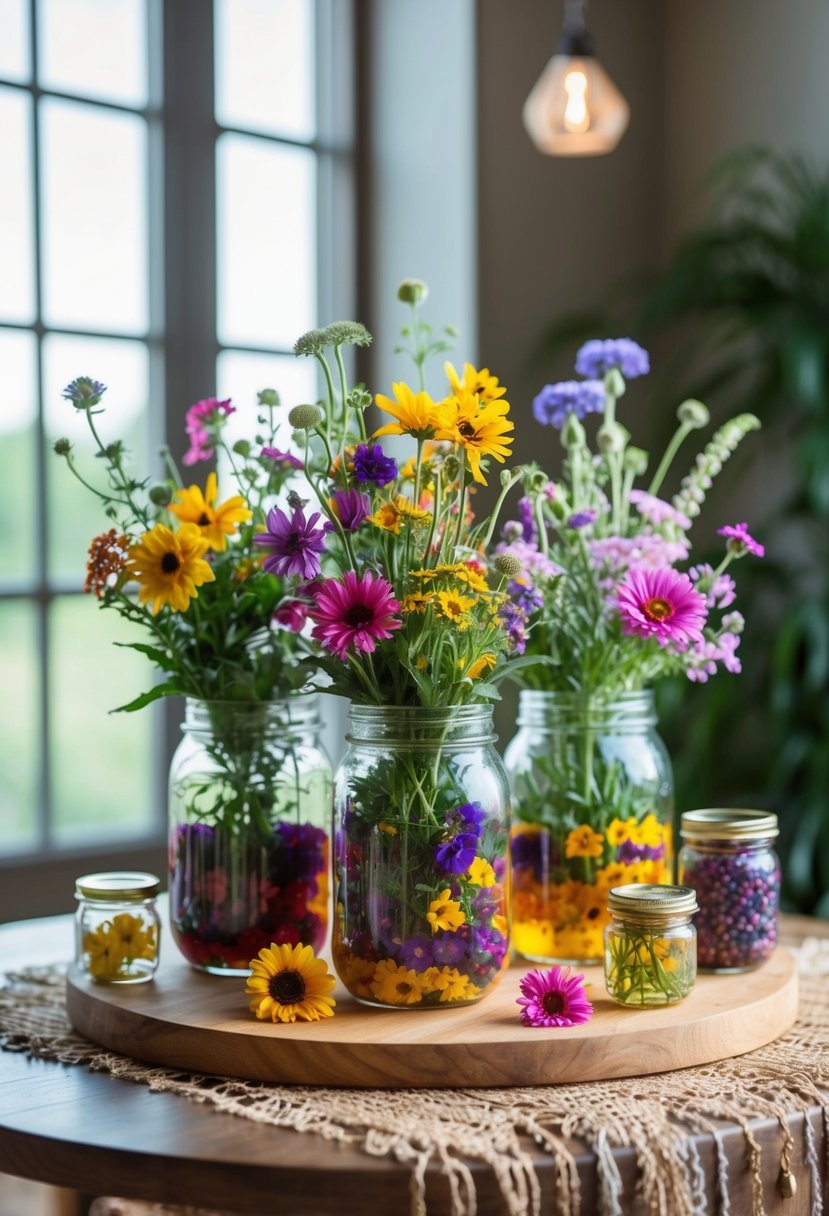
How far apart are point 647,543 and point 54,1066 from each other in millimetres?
615

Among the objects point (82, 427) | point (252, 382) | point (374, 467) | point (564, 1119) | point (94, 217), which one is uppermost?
point (94, 217)

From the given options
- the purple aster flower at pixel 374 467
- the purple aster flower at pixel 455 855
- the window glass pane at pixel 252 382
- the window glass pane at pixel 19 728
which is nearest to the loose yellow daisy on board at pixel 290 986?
the purple aster flower at pixel 455 855

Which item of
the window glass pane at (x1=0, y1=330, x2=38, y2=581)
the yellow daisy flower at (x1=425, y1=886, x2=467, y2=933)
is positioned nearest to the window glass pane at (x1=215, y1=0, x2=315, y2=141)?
the window glass pane at (x1=0, y1=330, x2=38, y2=581)

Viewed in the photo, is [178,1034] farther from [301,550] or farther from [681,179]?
[681,179]

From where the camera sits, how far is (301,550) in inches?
37.8

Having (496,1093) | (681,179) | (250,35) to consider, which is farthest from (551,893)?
(681,179)

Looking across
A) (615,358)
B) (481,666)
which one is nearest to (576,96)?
(615,358)

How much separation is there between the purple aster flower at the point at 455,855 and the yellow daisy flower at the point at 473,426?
271mm

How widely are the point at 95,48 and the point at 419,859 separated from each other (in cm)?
184

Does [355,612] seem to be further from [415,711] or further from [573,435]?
[573,435]

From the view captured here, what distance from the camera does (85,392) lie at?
103 centimetres

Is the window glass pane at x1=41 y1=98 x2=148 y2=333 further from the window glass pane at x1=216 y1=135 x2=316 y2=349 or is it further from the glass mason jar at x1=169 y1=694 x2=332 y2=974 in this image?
the glass mason jar at x1=169 y1=694 x2=332 y2=974

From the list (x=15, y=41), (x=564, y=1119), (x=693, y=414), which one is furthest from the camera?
(x=15, y=41)

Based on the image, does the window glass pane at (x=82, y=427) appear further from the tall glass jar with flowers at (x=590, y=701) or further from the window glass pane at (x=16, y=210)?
the tall glass jar with flowers at (x=590, y=701)
